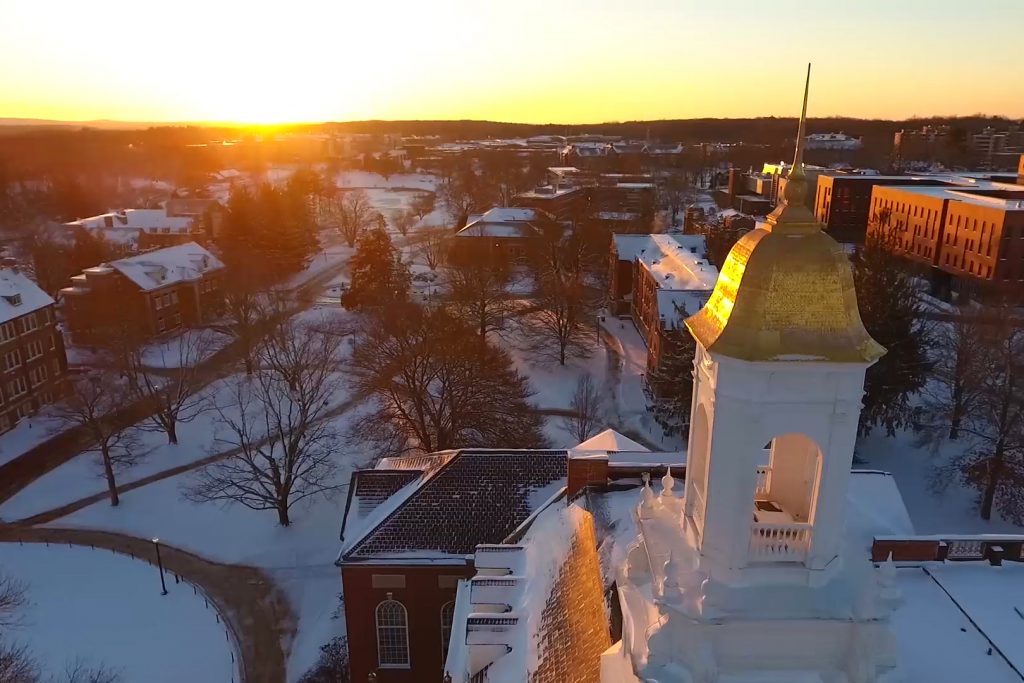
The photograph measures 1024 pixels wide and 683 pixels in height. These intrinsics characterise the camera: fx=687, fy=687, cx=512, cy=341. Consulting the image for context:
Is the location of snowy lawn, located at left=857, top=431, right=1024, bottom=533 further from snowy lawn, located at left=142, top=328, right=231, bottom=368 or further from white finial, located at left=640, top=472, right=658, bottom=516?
snowy lawn, located at left=142, top=328, right=231, bottom=368

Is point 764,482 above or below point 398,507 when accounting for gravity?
above

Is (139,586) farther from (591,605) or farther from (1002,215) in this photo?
(1002,215)

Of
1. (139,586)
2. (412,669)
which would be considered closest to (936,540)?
(412,669)

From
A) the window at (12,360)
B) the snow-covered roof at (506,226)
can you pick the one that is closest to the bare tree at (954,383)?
the snow-covered roof at (506,226)

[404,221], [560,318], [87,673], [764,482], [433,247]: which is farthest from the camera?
[404,221]

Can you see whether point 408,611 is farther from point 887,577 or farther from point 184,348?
point 184,348

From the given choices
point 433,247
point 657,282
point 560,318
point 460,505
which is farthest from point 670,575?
point 433,247

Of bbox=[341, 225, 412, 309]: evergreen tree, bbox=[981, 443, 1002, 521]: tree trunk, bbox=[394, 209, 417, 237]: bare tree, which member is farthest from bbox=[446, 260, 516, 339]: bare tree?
bbox=[394, 209, 417, 237]: bare tree
